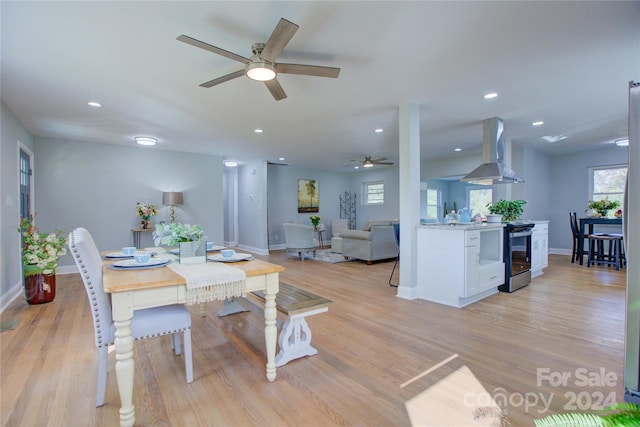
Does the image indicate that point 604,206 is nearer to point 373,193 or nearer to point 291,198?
point 373,193

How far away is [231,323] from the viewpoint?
9.87 feet

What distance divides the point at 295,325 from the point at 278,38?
200 cm

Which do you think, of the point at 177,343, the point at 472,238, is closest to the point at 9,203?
the point at 177,343

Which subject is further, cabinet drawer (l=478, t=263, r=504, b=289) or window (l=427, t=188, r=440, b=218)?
window (l=427, t=188, r=440, b=218)

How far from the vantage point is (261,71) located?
237 centimetres

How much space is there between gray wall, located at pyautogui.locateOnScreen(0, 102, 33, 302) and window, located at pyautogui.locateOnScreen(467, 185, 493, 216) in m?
11.1

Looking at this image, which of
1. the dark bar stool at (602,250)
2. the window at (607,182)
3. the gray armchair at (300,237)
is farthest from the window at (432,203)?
the gray armchair at (300,237)

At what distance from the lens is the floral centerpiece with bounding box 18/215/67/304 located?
11.6 ft

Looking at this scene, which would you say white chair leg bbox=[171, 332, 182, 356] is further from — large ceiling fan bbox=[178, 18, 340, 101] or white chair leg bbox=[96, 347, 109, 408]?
large ceiling fan bbox=[178, 18, 340, 101]

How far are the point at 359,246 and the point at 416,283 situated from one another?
2465mm

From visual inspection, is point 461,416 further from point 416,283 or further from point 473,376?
point 416,283

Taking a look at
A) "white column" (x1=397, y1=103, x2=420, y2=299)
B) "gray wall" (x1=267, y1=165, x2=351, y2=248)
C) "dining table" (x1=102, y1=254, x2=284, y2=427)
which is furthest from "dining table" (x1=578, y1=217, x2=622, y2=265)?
"dining table" (x1=102, y1=254, x2=284, y2=427)

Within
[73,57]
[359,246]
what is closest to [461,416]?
[73,57]

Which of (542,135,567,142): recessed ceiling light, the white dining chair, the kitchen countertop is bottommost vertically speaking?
the white dining chair
